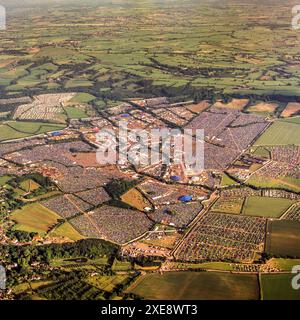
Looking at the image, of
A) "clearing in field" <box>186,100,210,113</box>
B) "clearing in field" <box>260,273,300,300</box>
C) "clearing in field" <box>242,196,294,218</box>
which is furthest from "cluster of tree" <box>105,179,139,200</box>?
"clearing in field" <box>186,100,210,113</box>

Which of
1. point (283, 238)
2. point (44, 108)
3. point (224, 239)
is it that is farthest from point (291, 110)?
point (224, 239)

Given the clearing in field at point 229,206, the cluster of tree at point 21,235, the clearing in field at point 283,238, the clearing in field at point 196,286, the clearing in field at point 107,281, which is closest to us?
the clearing in field at point 196,286

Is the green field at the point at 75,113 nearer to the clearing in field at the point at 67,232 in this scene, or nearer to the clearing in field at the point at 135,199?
the clearing in field at the point at 135,199

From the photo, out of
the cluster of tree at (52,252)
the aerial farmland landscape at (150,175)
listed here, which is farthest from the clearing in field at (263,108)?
the cluster of tree at (52,252)

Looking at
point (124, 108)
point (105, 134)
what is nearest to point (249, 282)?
point (105, 134)

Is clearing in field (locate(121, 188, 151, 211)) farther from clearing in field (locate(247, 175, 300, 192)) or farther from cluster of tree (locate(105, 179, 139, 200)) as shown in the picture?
clearing in field (locate(247, 175, 300, 192))

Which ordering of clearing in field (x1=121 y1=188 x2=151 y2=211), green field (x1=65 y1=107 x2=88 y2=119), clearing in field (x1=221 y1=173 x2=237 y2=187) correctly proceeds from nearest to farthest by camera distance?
clearing in field (x1=121 y1=188 x2=151 y2=211), clearing in field (x1=221 y1=173 x2=237 y2=187), green field (x1=65 y1=107 x2=88 y2=119)

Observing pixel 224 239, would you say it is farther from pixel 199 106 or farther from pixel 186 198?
pixel 199 106
